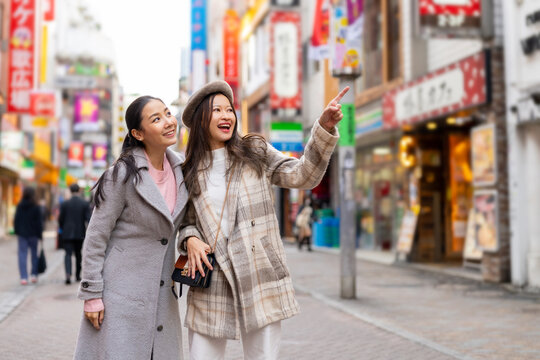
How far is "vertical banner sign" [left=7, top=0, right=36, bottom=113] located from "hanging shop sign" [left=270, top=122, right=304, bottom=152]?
47.8 ft

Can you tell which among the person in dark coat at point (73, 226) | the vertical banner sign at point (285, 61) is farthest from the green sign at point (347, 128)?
the vertical banner sign at point (285, 61)

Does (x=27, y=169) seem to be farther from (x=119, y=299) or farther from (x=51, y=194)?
(x=119, y=299)

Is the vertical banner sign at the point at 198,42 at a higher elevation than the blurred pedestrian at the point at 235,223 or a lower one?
higher

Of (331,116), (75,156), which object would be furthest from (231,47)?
(75,156)

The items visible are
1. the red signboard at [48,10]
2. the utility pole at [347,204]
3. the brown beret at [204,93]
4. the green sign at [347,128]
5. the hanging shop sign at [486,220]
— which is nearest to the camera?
the brown beret at [204,93]

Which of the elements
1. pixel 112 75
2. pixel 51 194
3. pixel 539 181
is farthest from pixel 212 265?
pixel 112 75

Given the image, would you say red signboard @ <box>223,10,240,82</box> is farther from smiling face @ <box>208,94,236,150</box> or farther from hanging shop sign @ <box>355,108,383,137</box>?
smiling face @ <box>208,94,236,150</box>

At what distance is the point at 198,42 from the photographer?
49406mm

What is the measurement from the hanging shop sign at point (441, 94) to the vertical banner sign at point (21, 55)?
52.2ft

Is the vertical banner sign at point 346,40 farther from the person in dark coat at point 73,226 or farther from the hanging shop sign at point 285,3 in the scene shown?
the hanging shop sign at point 285,3

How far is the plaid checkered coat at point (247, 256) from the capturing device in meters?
3.27

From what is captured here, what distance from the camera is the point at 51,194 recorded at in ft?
220

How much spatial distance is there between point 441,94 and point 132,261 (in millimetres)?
11348

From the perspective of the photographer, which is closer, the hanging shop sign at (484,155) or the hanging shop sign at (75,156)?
the hanging shop sign at (484,155)
